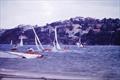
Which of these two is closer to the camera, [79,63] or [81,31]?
[79,63]

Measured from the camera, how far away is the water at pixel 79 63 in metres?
3.13

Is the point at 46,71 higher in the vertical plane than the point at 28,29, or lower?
lower

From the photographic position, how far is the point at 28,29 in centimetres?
343

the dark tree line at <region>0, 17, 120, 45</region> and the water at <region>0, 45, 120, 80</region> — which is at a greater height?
the dark tree line at <region>0, 17, 120, 45</region>

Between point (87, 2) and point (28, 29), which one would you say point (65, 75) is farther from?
point (87, 2)

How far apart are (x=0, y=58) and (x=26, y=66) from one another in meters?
0.52

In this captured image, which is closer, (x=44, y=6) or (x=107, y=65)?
(x=107, y=65)

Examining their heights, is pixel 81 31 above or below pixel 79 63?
above

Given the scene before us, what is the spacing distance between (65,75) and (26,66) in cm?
70

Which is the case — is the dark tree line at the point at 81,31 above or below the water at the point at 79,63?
above

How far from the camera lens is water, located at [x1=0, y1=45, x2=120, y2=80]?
3131 mm

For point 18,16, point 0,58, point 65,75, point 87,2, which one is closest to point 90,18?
point 87,2

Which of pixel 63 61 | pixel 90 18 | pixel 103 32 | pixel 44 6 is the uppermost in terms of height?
pixel 44 6

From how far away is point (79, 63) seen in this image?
10.4 feet
